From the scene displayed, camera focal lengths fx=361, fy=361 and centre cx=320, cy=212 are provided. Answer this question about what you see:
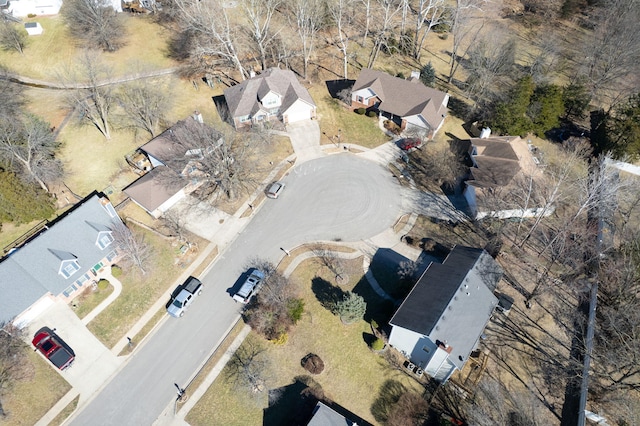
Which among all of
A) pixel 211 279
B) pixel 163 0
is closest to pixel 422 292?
pixel 211 279

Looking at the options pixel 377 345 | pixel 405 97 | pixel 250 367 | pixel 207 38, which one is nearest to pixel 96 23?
pixel 207 38

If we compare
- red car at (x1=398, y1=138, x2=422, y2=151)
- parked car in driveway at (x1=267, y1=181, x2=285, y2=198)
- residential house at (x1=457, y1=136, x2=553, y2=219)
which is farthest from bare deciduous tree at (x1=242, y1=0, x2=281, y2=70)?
residential house at (x1=457, y1=136, x2=553, y2=219)

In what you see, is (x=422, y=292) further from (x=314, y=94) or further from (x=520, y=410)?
(x=314, y=94)

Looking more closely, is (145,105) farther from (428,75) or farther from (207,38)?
(428,75)

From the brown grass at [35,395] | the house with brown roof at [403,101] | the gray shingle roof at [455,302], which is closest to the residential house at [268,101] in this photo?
the house with brown roof at [403,101]

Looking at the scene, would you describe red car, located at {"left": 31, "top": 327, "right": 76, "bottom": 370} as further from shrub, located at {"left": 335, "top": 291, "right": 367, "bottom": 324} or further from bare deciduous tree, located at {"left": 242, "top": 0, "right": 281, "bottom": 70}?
bare deciduous tree, located at {"left": 242, "top": 0, "right": 281, "bottom": 70}
